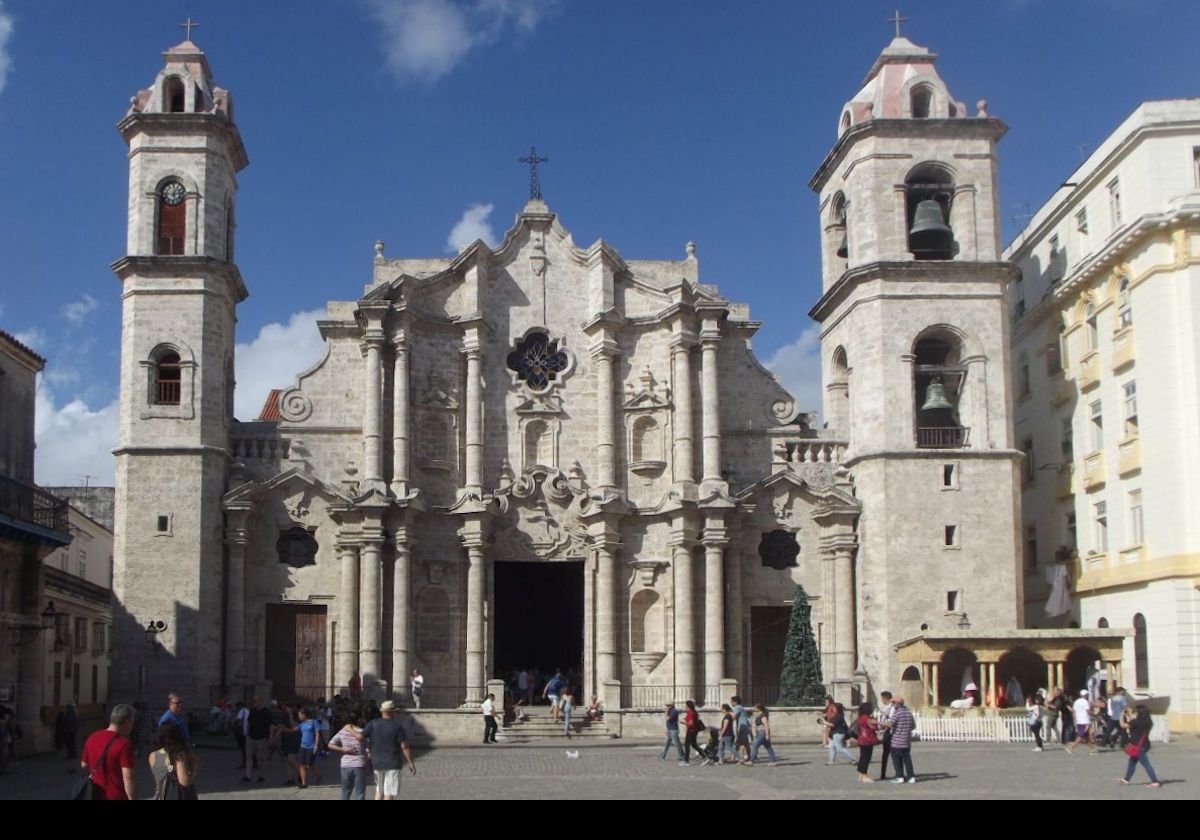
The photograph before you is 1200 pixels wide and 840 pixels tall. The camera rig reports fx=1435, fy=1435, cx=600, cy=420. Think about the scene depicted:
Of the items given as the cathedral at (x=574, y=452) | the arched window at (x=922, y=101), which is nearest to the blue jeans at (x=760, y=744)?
the cathedral at (x=574, y=452)

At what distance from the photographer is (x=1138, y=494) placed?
1344 inches

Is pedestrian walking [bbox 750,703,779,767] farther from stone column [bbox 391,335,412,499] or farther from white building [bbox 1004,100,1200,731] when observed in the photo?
stone column [bbox 391,335,412,499]

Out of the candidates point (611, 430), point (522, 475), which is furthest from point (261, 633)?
point (611, 430)

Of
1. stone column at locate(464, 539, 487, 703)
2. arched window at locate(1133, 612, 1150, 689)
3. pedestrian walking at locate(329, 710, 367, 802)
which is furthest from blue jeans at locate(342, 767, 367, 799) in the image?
arched window at locate(1133, 612, 1150, 689)

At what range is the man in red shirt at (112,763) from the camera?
1137cm

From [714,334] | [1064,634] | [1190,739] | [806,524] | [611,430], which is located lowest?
[1190,739]

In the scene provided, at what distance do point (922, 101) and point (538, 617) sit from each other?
17.5 meters

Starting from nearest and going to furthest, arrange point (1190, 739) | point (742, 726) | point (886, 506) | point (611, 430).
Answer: point (742, 726), point (1190, 739), point (886, 506), point (611, 430)

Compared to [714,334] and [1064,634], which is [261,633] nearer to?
[714,334]

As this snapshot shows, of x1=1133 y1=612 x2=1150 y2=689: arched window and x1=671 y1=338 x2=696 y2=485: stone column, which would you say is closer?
x1=1133 y1=612 x2=1150 y2=689: arched window

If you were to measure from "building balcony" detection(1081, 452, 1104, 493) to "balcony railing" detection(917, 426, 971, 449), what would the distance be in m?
3.88

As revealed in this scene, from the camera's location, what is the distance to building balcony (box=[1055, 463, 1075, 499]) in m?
38.1

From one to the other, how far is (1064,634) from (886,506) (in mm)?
5042

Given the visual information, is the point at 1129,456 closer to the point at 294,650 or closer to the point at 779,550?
the point at 779,550
